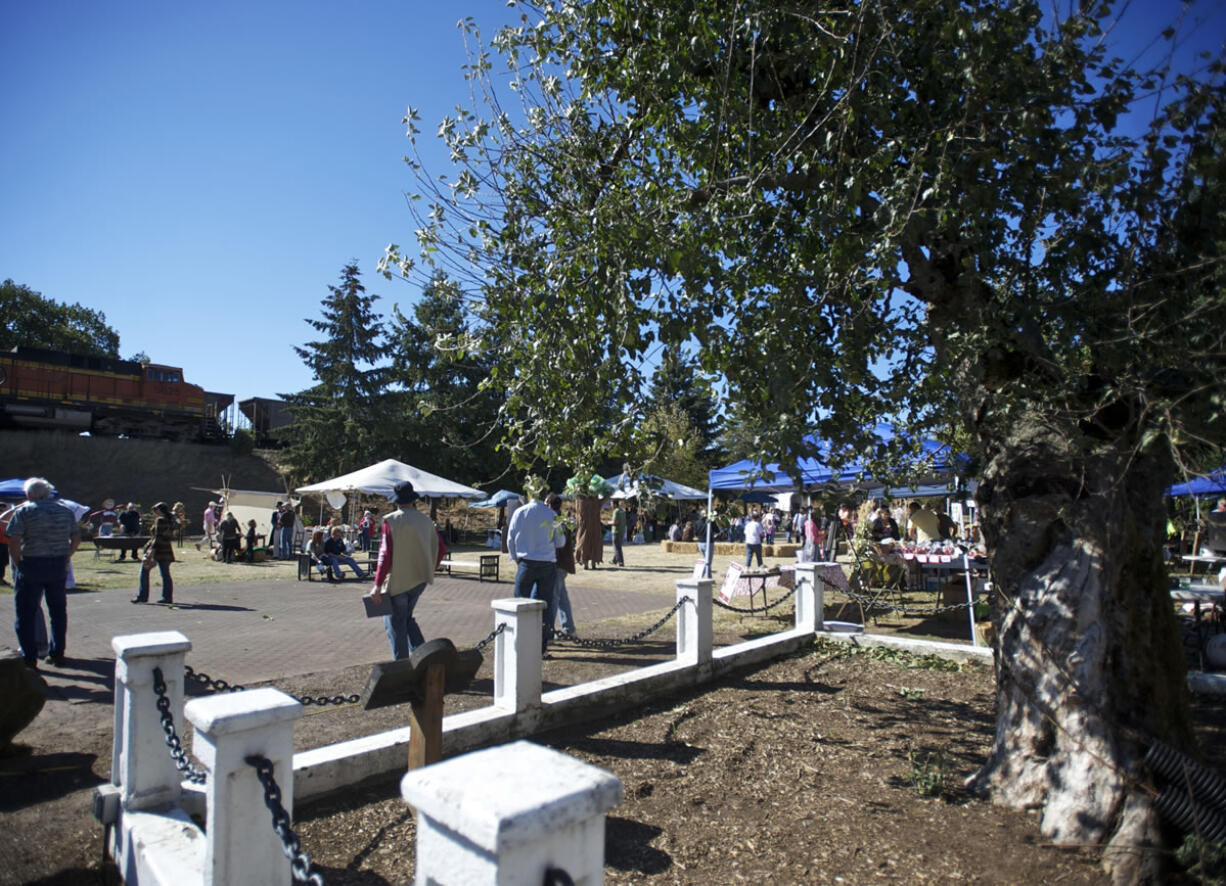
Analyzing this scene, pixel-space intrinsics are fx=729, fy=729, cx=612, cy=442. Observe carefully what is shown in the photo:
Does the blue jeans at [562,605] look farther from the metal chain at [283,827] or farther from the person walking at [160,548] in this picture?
the person walking at [160,548]

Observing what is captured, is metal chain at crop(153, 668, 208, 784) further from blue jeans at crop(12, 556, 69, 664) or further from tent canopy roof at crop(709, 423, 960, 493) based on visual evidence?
blue jeans at crop(12, 556, 69, 664)

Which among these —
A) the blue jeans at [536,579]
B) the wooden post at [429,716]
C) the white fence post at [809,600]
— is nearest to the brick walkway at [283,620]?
the blue jeans at [536,579]

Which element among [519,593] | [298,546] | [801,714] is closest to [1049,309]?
[801,714]

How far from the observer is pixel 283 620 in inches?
420

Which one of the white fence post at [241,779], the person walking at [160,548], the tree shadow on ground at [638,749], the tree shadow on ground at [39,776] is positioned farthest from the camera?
the person walking at [160,548]

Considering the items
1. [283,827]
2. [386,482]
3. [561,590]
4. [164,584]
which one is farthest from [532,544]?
[386,482]

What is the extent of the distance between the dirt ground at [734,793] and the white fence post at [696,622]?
1.13 feet

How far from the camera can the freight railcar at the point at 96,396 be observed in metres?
32.3

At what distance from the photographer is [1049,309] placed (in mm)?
4488

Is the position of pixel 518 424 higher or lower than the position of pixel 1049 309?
lower

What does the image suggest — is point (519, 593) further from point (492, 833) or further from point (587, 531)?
point (587, 531)

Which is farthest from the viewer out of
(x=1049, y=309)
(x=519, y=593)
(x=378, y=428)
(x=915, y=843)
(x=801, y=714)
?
(x=378, y=428)

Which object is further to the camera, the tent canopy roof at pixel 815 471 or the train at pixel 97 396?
the train at pixel 97 396

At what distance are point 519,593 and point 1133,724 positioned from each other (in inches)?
221
